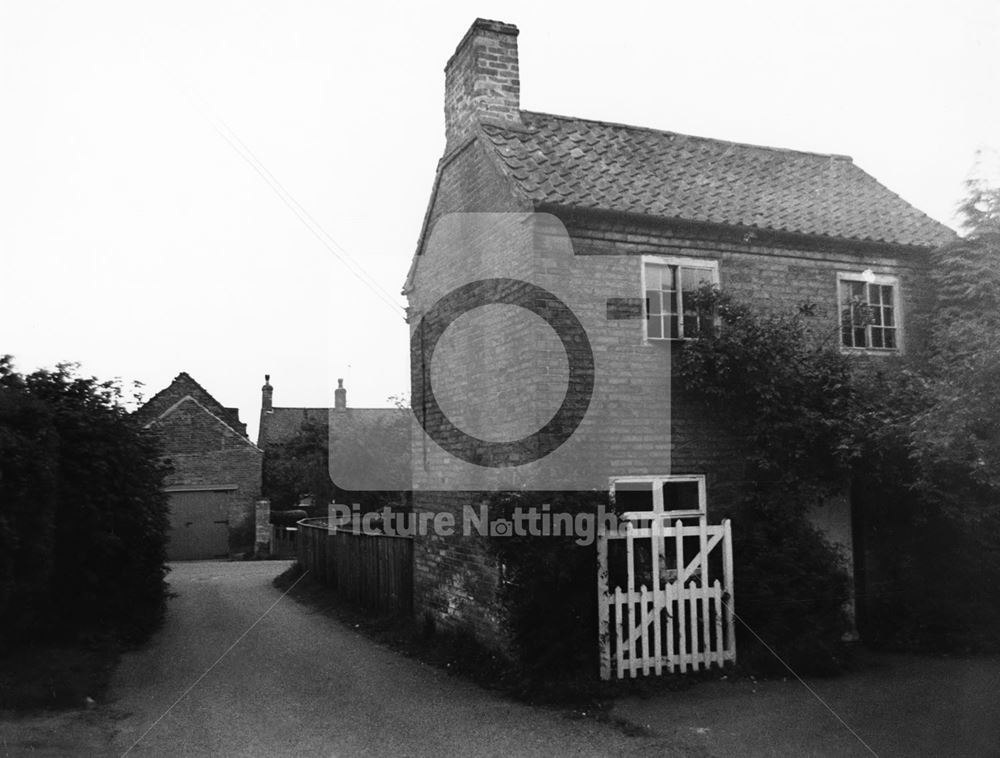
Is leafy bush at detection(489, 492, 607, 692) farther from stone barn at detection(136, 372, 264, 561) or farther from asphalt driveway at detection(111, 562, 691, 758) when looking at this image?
stone barn at detection(136, 372, 264, 561)

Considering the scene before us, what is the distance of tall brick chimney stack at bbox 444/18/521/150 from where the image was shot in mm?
13125

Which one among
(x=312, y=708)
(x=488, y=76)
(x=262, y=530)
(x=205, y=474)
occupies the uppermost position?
(x=488, y=76)

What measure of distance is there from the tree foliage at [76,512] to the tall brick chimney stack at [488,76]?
719cm

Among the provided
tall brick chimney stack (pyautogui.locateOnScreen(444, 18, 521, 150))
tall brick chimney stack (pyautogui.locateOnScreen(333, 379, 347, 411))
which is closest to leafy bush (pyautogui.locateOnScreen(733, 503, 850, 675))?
tall brick chimney stack (pyautogui.locateOnScreen(444, 18, 521, 150))

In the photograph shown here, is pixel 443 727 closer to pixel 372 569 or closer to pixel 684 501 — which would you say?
pixel 684 501

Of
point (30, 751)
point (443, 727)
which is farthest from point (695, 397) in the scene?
point (30, 751)

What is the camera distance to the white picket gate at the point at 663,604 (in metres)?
9.88

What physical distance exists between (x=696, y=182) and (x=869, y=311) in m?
3.32

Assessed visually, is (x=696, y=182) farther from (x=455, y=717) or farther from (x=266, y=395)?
(x=266, y=395)

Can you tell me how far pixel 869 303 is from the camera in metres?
13.3

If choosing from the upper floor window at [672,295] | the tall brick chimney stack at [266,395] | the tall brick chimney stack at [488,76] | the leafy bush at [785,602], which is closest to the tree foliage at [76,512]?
the tall brick chimney stack at [488,76]

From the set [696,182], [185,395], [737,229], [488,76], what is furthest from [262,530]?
[737,229]

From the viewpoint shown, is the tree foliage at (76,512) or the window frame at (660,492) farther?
the window frame at (660,492)

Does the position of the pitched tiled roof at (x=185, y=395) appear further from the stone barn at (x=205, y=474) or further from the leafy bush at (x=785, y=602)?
the leafy bush at (x=785, y=602)
